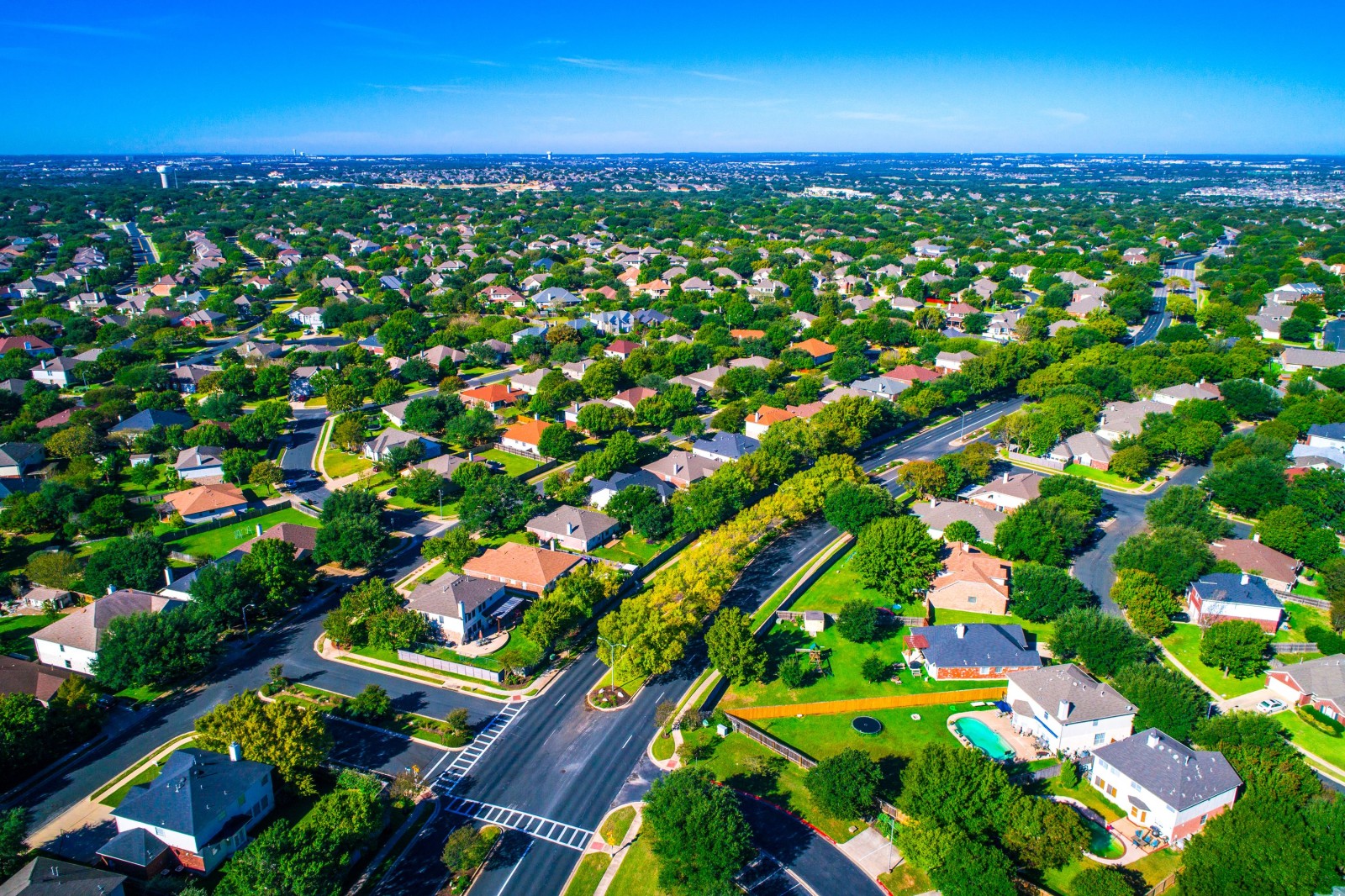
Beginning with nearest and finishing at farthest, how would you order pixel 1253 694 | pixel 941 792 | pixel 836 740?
pixel 941 792, pixel 836 740, pixel 1253 694

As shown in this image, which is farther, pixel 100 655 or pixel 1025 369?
pixel 1025 369

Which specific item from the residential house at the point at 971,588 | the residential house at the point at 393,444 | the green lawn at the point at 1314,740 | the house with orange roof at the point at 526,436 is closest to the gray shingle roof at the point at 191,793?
the residential house at the point at 393,444

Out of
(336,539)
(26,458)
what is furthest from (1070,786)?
(26,458)

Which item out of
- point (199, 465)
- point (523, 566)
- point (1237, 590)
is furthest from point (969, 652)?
point (199, 465)

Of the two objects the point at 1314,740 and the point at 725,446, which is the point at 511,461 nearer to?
the point at 725,446

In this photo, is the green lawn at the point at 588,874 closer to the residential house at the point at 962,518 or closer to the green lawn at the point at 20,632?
the residential house at the point at 962,518

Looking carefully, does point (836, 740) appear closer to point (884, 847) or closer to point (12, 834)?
point (884, 847)

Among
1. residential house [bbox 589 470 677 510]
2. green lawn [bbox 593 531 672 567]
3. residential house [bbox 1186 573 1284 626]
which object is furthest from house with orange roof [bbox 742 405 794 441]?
residential house [bbox 1186 573 1284 626]
